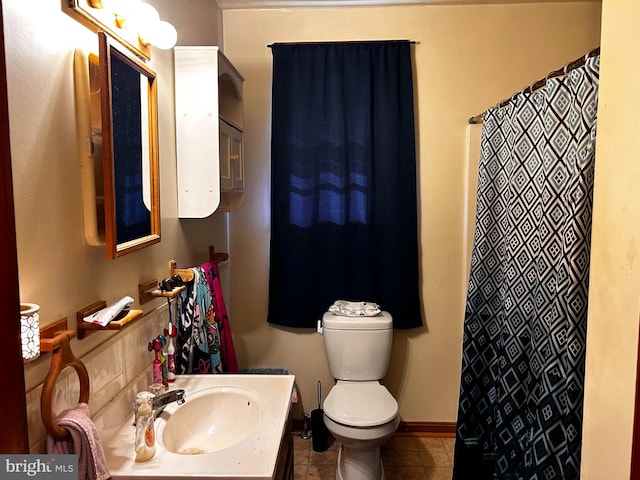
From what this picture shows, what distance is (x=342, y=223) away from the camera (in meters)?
2.55

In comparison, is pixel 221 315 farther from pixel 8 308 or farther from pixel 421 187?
pixel 8 308

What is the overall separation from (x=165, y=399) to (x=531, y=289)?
1.24 m

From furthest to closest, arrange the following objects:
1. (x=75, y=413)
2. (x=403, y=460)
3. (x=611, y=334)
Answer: (x=403, y=460), (x=75, y=413), (x=611, y=334)

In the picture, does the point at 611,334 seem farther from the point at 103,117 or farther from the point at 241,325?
the point at 241,325

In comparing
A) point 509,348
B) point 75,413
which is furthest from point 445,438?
point 75,413

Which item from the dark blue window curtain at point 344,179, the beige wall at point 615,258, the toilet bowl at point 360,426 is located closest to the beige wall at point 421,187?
the beige wall at point 615,258

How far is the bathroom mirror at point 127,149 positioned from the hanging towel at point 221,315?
1.84 feet

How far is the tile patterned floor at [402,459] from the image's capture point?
7.59 ft

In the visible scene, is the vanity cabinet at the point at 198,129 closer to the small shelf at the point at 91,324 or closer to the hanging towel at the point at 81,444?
the small shelf at the point at 91,324

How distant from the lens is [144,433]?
1.13 metres

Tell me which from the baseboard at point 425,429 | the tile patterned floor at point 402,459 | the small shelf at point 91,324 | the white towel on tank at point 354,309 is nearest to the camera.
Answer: the small shelf at point 91,324

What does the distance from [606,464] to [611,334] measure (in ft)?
0.80

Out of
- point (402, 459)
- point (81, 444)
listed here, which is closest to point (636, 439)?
point (81, 444)

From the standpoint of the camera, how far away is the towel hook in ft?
2.92
